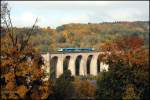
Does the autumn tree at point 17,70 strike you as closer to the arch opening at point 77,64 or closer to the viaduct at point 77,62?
the viaduct at point 77,62

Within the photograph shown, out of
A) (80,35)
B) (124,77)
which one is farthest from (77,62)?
(124,77)

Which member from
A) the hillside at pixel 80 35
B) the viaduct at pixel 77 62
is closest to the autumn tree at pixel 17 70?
the viaduct at pixel 77 62

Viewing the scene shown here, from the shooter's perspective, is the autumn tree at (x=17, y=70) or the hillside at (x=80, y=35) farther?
the hillside at (x=80, y=35)

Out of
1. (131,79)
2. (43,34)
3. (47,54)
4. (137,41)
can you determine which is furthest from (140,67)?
(43,34)

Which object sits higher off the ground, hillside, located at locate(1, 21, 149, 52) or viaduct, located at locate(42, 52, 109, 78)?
hillside, located at locate(1, 21, 149, 52)

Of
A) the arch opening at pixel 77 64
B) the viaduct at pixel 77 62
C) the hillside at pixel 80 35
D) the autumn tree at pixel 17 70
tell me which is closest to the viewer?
the autumn tree at pixel 17 70

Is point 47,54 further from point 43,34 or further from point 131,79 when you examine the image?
point 131,79

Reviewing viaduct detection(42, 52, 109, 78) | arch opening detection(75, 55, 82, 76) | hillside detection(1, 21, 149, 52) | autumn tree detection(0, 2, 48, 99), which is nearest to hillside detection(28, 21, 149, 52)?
hillside detection(1, 21, 149, 52)

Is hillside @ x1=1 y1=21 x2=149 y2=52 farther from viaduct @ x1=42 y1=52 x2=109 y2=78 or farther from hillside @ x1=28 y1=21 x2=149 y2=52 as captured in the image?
viaduct @ x1=42 y1=52 x2=109 y2=78
